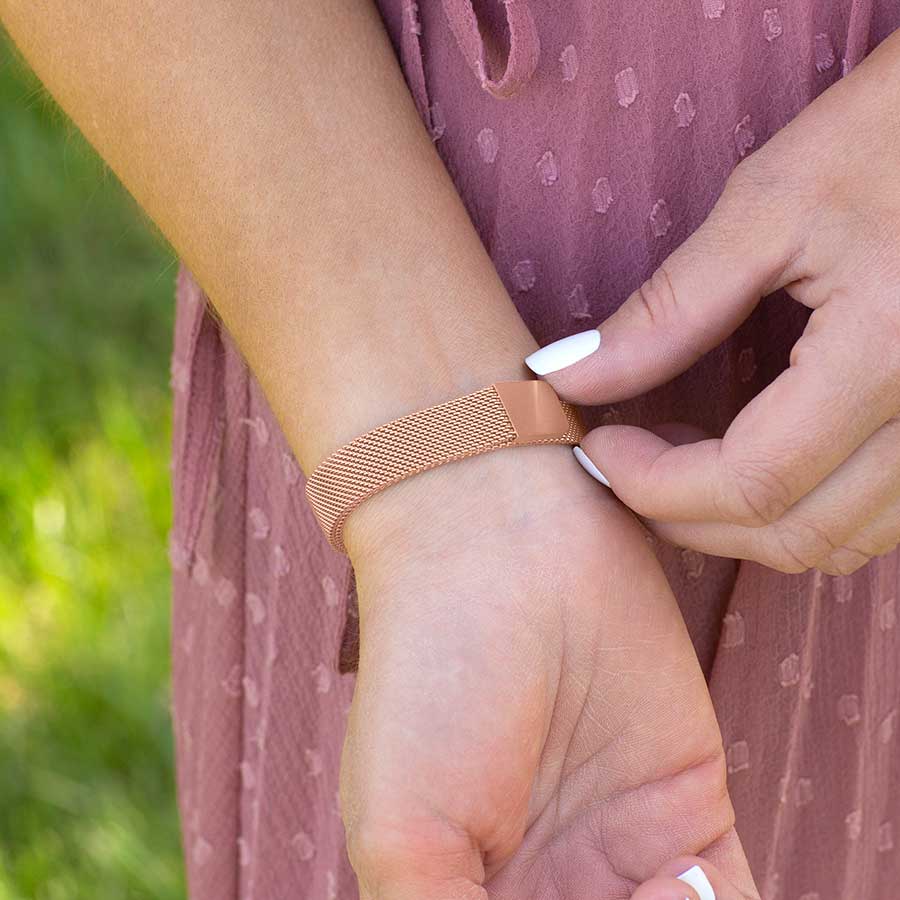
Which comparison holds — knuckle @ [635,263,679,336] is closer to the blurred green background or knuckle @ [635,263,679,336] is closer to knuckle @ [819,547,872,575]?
knuckle @ [819,547,872,575]

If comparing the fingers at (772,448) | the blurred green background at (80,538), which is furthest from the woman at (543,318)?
the blurred green background at (80,538)

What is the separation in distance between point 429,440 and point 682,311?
0.65 feet

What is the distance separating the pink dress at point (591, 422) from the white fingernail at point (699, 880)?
0.85ft

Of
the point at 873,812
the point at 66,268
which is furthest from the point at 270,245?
the point at 66,268

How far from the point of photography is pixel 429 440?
0.89 meters

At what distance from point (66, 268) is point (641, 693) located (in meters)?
2.67

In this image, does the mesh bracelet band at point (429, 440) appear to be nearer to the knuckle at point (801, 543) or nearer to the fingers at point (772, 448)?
the fingers at point (772, 448)

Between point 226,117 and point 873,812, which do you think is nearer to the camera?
point 226,117

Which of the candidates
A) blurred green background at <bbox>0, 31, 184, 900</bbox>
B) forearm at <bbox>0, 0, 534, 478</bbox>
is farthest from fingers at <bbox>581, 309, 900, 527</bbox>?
blurred green background at <bbox>0, 31, 184, 900</bbox>

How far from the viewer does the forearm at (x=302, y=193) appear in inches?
35.7

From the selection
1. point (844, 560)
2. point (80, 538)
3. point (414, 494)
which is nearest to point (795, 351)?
point (844, 560)

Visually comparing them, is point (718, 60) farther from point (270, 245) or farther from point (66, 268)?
point (66, 268)

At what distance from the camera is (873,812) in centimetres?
127

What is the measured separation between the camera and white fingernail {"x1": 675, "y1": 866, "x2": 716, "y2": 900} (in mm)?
900
